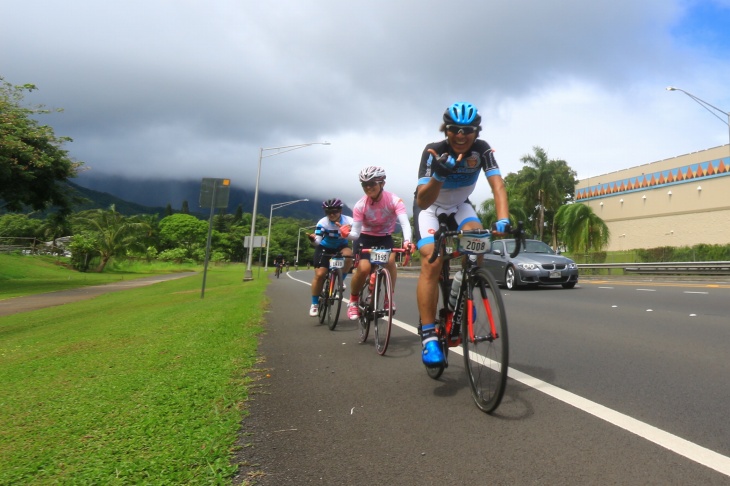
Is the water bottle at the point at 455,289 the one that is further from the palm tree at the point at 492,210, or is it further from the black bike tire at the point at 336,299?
the palm tree at the point at 492,210

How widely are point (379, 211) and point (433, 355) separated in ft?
8.71

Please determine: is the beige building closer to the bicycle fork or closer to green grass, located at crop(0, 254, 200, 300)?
the bicycle fork

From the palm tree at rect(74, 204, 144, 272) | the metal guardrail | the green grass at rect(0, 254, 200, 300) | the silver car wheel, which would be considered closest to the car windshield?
the silver car wheel

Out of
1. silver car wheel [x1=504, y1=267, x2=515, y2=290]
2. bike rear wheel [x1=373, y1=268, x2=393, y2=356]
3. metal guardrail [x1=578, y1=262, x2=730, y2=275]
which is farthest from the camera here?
metal guardrail [x1=578, y1=262, x2=730, y2=275]

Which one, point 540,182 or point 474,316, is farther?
point 540,182

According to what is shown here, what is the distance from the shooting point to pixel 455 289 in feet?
12.4

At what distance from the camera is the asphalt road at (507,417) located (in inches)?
94.4

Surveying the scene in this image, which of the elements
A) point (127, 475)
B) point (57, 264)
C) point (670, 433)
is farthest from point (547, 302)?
point (57, 264)

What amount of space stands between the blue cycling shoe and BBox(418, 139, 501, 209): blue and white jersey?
3.56 ft

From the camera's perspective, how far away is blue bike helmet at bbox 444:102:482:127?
11.8 ft

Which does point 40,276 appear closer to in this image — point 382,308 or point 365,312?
point 365,312

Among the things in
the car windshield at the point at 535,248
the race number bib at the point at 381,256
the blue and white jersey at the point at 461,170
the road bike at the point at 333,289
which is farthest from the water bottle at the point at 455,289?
the car windshield at the point at 535,248

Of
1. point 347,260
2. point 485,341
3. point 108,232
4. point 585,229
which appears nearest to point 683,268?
point 347,260

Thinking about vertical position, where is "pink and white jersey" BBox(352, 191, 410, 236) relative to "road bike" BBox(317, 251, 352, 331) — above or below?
above
